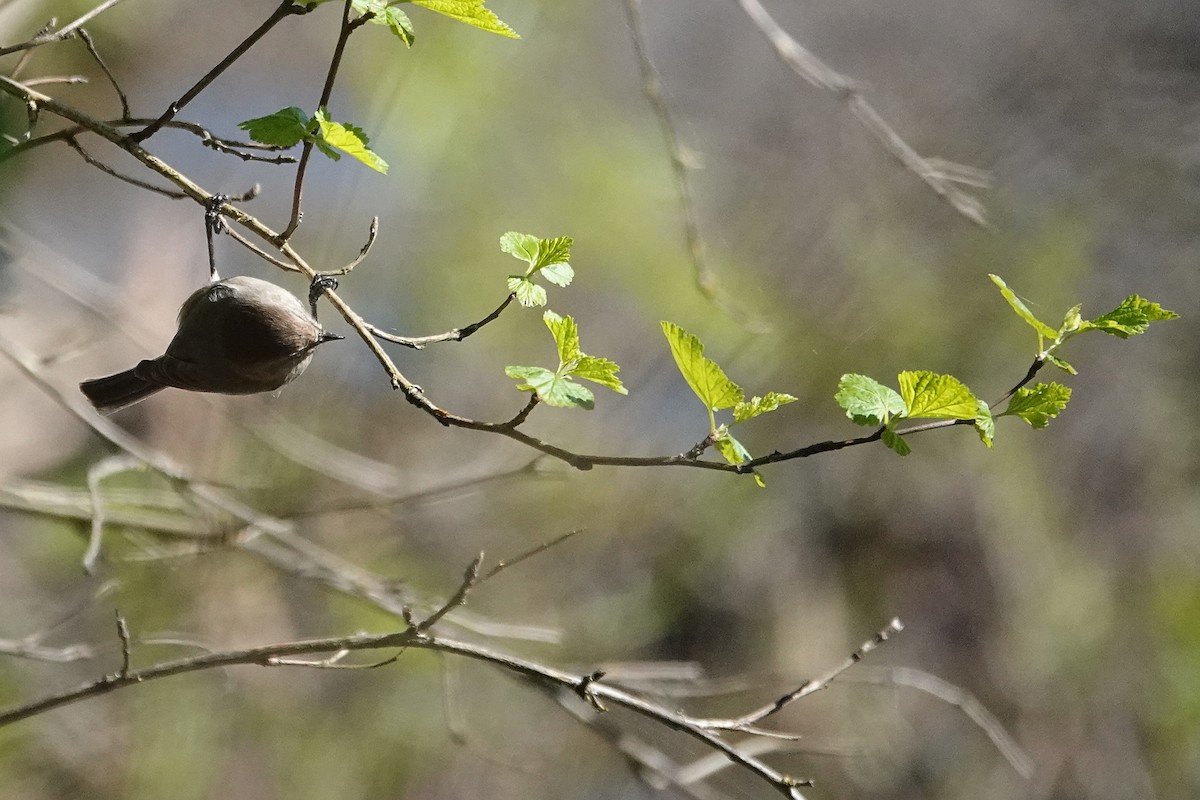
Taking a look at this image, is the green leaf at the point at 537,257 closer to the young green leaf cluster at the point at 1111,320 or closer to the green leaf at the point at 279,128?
the green leaf at the point at 279,128

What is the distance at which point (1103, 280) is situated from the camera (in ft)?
6.06

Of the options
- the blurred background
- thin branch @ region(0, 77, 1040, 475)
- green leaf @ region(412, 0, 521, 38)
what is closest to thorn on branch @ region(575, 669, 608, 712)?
thin branch @ region(0, 77, 1040, 475)

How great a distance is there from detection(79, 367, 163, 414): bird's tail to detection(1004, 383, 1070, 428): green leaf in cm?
58

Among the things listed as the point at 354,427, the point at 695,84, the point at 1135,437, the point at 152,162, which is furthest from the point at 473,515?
the point at 152,162

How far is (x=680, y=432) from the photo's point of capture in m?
1.52

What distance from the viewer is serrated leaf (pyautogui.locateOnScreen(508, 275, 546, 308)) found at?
0.48m

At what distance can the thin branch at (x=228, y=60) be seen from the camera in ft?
1.47

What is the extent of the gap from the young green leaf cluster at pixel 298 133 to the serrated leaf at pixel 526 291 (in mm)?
83

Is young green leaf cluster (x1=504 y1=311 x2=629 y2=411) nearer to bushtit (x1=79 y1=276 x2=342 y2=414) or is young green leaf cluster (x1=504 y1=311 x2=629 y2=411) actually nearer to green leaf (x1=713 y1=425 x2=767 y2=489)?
green leaf (x1=713 y1=425 x2=767 y2=489)

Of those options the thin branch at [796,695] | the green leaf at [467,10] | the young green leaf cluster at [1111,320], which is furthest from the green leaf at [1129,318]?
the green leaf at [467,10]

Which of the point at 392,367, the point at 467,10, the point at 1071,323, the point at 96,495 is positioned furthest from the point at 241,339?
the point at 1071,323

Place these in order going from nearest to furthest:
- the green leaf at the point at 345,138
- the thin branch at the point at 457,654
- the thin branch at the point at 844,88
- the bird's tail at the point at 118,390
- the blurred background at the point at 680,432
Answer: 1. the green leaf at the point at 345,138
2. the thin branch at the point at 457,654
3. the bird's tail at the point at 118,390
4. the thin branch at the point at 844,88
5. the blurred background at the point at 680,432

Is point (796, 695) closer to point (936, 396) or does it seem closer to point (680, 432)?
point (936, 396)

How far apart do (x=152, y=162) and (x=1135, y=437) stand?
2134 millimetres
